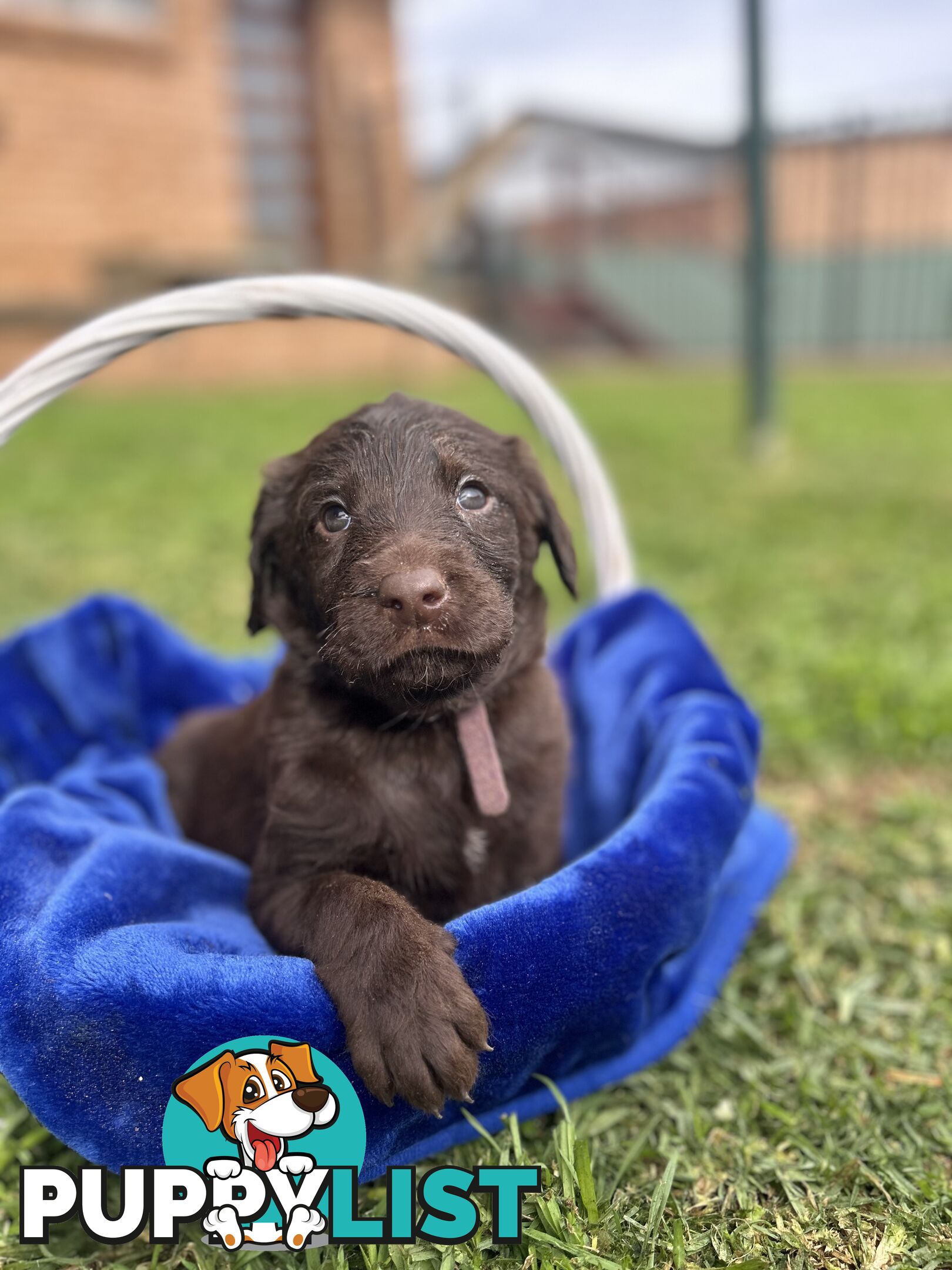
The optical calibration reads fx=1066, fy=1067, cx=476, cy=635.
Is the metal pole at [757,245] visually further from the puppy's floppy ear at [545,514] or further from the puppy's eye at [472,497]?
the puppy's eye at [472,497]

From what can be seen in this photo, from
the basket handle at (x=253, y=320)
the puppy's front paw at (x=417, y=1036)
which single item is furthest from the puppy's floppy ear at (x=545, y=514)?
the puppy's front paw at (x=417, y=1036)

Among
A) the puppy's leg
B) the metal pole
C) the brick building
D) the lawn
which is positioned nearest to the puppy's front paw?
the puppy's leg

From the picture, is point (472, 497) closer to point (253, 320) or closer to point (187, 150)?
point (253, 320)

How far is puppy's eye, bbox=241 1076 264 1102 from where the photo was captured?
162cm

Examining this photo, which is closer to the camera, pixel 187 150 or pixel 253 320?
pixel 253 320

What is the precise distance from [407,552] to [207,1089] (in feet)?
2.93

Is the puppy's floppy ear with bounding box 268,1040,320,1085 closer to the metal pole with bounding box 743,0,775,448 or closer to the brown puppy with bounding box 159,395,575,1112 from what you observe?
the brown puppy with bounding box 159,395,575,1112

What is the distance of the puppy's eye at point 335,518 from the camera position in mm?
1929

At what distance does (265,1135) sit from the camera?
63.6 inches

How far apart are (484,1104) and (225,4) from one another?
1632 cm

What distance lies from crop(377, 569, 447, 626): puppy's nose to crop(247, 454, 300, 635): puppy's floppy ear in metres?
0.56

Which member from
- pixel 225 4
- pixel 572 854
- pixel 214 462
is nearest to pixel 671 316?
pixel 225 4

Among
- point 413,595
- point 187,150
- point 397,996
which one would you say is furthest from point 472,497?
point 187,150

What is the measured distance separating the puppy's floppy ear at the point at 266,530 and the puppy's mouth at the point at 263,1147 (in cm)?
95
